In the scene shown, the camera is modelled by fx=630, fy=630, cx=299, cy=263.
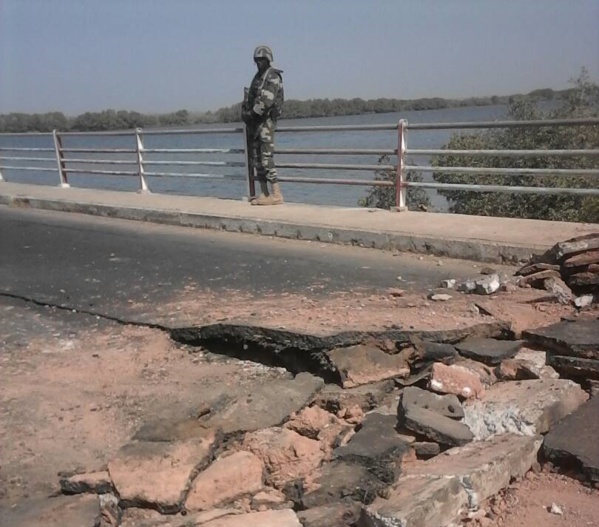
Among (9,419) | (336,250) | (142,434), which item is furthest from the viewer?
(336,250)

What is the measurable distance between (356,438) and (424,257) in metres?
3.78

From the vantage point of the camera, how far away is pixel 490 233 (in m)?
6.70

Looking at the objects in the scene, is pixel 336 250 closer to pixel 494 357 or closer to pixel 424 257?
pixel 424 257

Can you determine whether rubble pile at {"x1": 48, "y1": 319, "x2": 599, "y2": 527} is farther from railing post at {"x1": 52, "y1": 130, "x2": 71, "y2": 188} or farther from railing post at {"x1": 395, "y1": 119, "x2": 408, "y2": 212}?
railing post at {"x1": 52, "y1": 130, "x2": 71, "y2": 188}

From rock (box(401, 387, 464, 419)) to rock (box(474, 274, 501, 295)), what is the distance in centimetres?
177

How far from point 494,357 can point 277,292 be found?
2.14 m

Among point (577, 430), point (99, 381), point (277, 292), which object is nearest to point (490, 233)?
point (277, 292)

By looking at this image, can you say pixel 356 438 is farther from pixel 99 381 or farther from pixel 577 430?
pixel 99 381

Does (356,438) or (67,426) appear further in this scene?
(67,426)

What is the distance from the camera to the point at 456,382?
11.6ft

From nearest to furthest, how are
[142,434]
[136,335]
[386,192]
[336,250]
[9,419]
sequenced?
1. [142,434]
2. [9,419]
3. [136,335]
4. [336,250]
5. [386,192]

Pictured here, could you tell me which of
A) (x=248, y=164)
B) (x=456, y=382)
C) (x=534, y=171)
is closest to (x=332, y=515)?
(x=456, y=382)

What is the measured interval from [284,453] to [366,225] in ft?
15.2

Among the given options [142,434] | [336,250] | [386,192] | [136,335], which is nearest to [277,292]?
[136,335]
